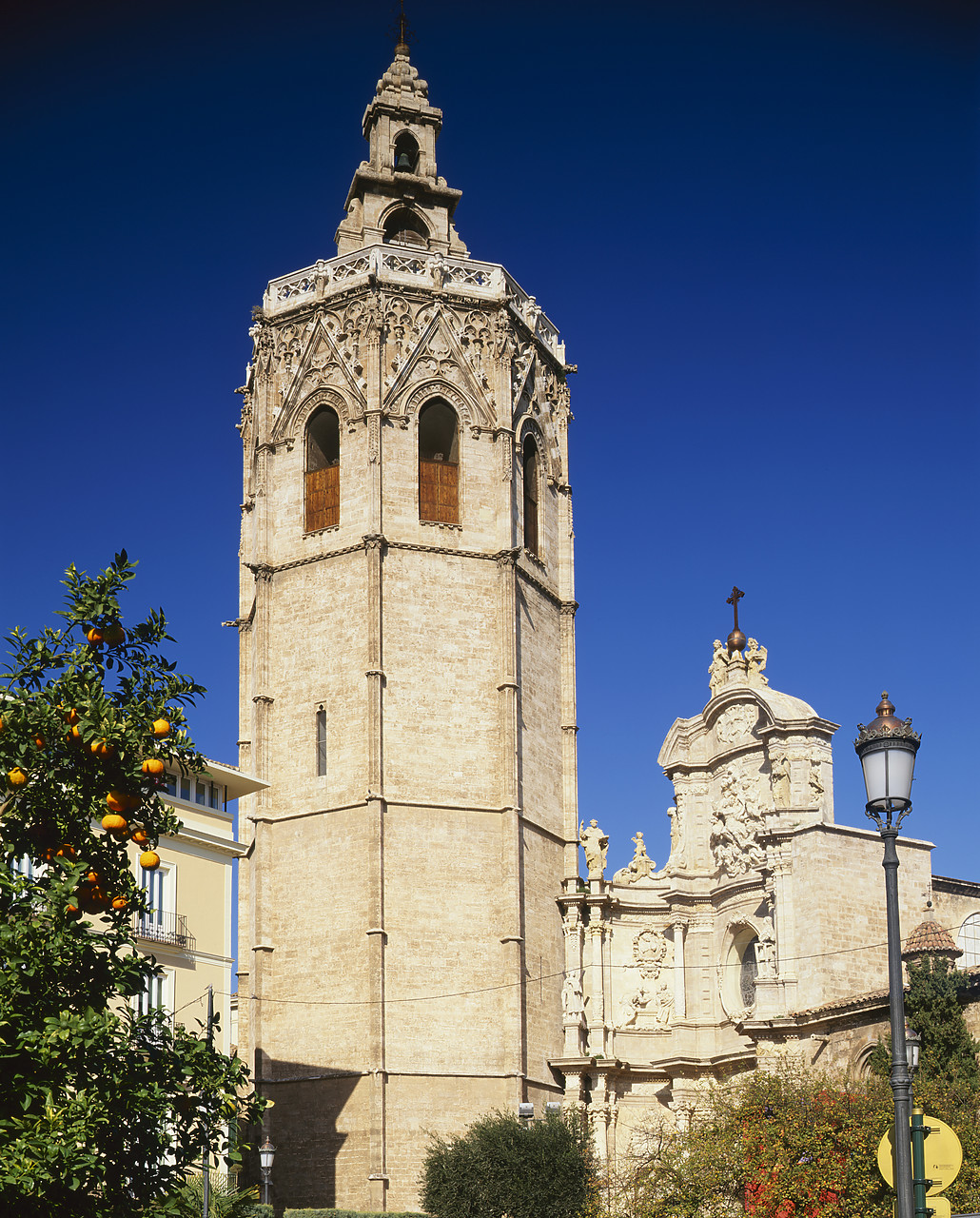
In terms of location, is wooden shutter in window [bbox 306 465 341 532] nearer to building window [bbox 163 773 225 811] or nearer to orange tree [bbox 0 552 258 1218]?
building window [bbox 163 773 225 811]

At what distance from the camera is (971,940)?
1553 inches

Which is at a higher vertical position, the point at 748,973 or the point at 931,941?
the point at 931,941

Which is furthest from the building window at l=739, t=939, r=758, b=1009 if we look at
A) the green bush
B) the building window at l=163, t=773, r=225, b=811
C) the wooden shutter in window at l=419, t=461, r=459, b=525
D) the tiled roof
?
A: the building window at l=163, t=773, r=225, b=811

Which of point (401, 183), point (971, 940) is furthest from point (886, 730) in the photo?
point (401, 183)

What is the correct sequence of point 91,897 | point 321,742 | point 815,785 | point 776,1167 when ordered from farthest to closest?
point 815,785 < point 321,742 < point 776,1167 < point 91,897

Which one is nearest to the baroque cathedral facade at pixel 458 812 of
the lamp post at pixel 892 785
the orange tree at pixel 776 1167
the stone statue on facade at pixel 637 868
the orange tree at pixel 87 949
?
the stone statue on facade at pixel 637 868

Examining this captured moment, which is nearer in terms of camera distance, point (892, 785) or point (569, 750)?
point (892, 785)

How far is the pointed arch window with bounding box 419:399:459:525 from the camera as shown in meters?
38.3

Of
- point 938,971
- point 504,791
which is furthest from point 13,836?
point 504,791

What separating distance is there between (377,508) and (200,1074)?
24862 millimetres

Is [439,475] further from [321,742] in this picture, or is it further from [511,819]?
[511,819]

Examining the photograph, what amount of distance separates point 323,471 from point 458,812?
28.5 feet

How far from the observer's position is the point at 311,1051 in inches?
1353

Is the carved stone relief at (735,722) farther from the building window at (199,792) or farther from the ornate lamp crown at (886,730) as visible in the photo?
the ornate lamp crown at (886,730)
